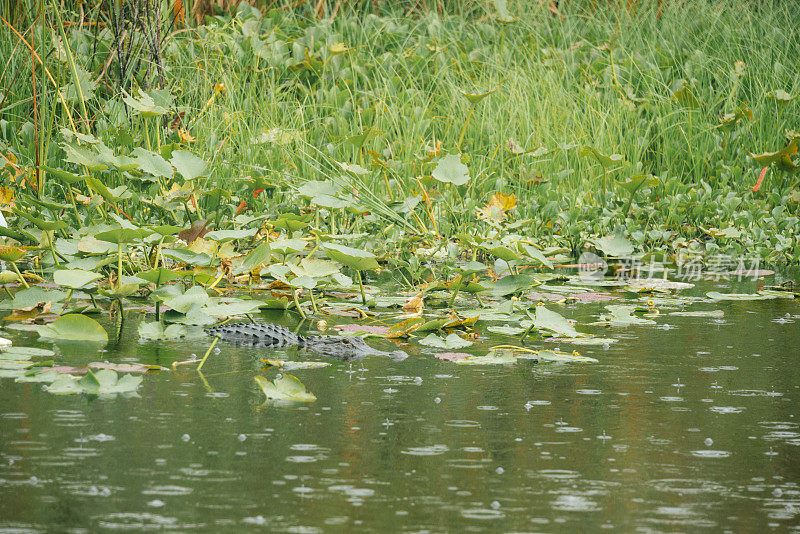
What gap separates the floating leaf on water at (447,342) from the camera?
3512 mm

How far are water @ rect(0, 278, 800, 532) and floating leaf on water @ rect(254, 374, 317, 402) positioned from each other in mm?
46

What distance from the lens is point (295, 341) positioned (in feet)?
11.6

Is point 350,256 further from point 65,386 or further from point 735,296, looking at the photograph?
point 735,296

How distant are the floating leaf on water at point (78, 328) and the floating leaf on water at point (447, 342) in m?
1.01

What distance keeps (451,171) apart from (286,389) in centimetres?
232

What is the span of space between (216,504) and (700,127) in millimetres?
5620

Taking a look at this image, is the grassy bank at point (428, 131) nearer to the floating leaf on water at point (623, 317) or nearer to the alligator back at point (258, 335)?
the floating leaf on water at point (623, 317)

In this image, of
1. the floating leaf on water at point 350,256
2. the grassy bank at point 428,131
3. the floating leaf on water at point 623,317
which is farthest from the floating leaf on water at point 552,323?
the floating leaf on water at point 350,256

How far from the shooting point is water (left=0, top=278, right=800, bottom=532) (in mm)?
2023

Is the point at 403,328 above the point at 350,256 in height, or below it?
below

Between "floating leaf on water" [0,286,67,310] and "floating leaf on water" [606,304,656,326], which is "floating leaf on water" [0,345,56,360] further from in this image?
"floating leaf on water" [606,304,656,326]

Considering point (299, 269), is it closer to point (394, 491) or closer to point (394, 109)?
point (394, 491)

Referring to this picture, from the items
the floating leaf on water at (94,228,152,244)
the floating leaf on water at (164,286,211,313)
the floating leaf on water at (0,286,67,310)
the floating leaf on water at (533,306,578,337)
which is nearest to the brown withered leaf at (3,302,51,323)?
the floating leaf on water at (0,286,67,310)

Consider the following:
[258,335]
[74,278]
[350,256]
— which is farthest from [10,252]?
[350,256]
